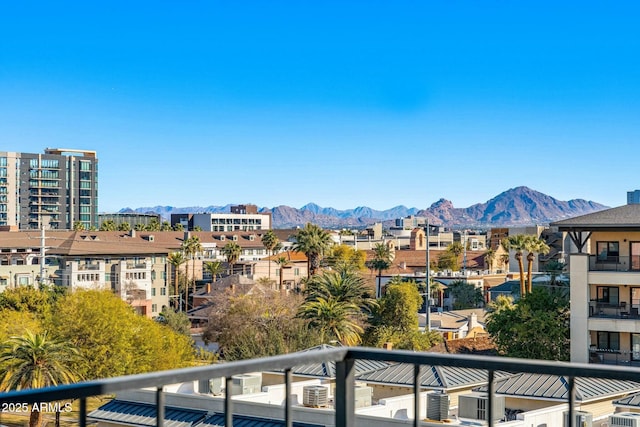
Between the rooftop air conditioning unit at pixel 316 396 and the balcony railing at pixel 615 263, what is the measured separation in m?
21.8

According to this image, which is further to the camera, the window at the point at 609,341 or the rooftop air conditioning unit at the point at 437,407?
the window at the point at 609,341

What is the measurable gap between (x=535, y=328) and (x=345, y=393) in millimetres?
36555

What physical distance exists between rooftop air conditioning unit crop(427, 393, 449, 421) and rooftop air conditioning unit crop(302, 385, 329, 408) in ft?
10.8

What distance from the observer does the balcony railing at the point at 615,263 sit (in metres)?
36.0

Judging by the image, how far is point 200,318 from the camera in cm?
7238

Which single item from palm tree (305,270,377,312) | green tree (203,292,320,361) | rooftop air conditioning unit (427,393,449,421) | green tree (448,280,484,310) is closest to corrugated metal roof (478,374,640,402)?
rooftop air conditioning unit (427,393,449,421)

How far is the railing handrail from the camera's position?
3.16 metres

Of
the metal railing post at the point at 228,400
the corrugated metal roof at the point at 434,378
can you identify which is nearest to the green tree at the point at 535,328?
the corrugated metal roof at the point at 434,378

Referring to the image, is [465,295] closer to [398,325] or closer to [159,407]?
[398,325]

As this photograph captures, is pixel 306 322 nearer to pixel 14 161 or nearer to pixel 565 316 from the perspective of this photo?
pixel 565 316

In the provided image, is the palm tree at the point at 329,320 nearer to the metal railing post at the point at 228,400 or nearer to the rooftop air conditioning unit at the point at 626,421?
the rooftop air conditioning unit at the point at 626,421

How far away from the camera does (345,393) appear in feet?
13.4

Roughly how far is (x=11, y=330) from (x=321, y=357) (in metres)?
42.7

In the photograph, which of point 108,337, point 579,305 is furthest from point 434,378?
point 108,337
